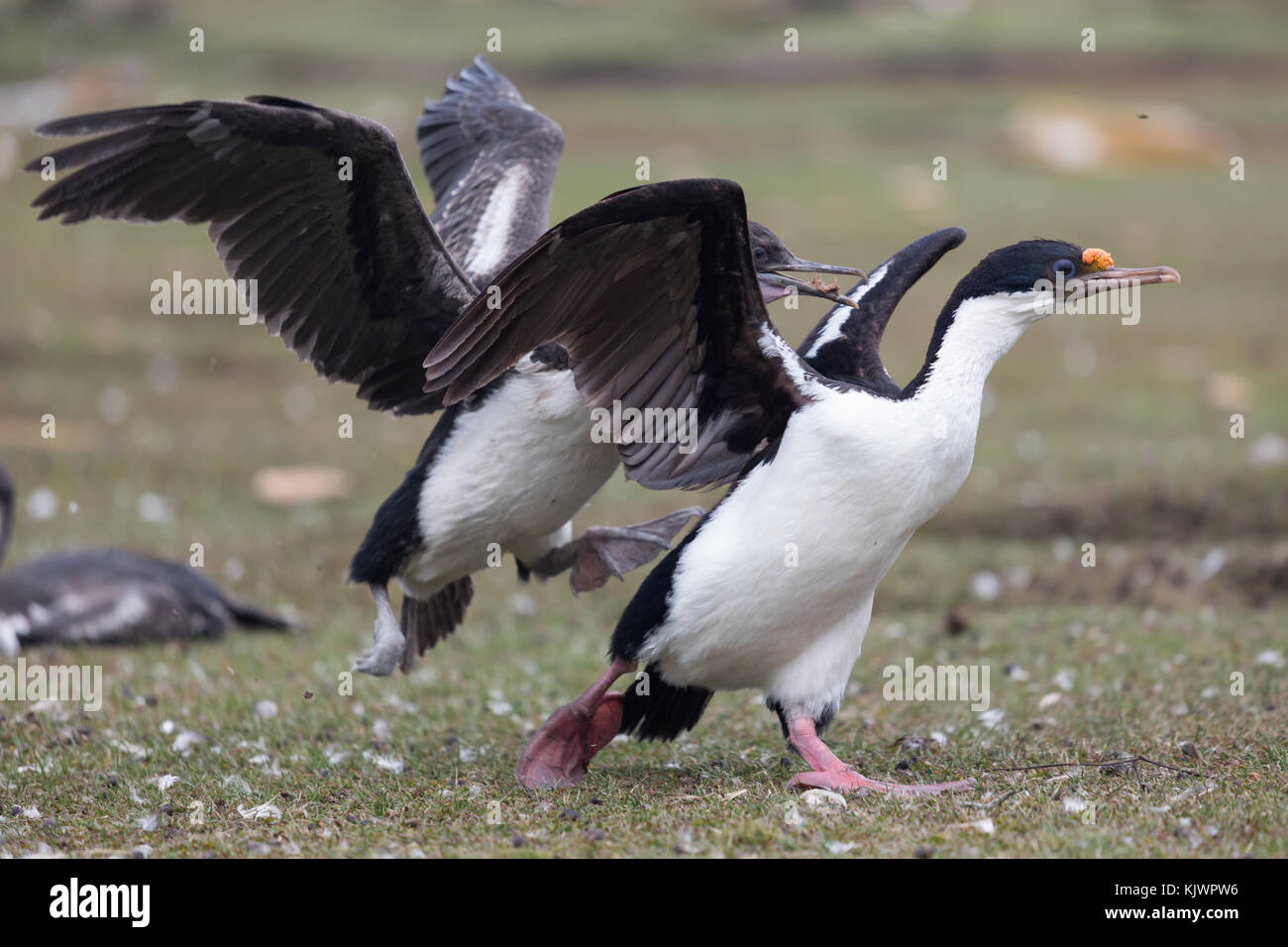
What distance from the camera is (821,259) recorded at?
18.7 metres

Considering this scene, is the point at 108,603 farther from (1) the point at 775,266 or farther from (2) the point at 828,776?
(2) the point at 828,776

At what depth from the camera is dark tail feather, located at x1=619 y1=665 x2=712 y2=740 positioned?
5812 millimetres

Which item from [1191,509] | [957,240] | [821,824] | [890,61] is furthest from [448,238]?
[890,61]

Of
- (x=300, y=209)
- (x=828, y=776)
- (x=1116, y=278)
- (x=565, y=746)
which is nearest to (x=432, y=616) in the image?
(x=565, y=746)

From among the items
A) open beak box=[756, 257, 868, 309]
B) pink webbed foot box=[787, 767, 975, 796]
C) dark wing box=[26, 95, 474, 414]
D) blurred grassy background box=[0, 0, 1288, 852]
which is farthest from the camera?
blurred grassy background box=[0, 0, 1288, 852]

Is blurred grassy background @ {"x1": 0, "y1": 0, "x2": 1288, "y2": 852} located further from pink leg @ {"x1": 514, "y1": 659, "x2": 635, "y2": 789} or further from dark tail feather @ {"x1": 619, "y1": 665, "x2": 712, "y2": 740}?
pink leg @ {"x1": 514, "y1": 659, "x2": 635, "y2": 789}

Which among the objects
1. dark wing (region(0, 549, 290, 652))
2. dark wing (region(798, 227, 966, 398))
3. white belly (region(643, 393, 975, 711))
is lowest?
dark wing (region(0, 549, 290, 652))

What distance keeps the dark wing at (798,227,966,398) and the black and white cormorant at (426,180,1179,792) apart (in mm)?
365

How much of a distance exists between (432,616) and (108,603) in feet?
7.50

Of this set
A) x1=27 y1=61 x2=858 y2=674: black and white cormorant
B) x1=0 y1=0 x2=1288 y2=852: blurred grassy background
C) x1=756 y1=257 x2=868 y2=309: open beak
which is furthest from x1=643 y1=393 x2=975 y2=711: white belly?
x1=0 y1=0 x2=1288 y2=852: blurred grassy background

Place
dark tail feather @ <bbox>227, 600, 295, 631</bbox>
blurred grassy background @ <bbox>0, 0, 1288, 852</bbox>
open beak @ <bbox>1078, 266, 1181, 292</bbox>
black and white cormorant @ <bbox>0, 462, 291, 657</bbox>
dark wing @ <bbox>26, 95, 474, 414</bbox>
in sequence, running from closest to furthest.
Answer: open beak @ <bbox>1078, 266, 1181, 292</bbox>, dark wing @ <bbox>26, 95, 474, 414</bbox>, black and white cormorant @ <bbox>0, 462, 291, 657</bbox>, dark tail feather @ <bbox>227, 600, 295, 631</bbox>, blurred grassy background @ <bbox>0, 0, 1288, 852</bbox>

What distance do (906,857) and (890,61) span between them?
108ft

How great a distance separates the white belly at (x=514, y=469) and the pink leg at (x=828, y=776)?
136cm

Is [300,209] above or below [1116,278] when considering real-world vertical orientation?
above
